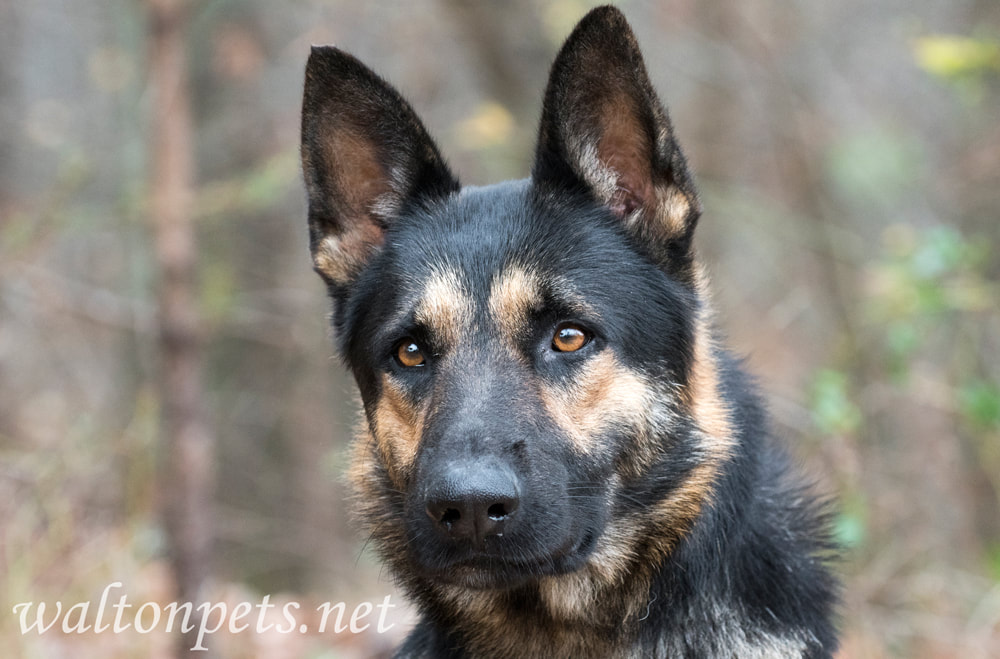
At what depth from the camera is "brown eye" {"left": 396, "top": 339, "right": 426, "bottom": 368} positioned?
3561 millimetres

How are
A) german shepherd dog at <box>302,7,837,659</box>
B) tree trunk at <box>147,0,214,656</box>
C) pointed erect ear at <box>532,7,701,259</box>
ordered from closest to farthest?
german shepherd dog at <box>302,7,837,659</box>, pointed erect ear at <box>532,7,701,259</box>, tree trunk at <box>147,0,214,656</box>

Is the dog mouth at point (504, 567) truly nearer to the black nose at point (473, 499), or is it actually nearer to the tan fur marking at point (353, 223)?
the black nose at point (473, 499)

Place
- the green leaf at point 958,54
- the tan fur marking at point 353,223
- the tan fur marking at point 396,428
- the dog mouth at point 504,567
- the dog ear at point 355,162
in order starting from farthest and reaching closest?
the green leaf at point 958,54, the tan fur marking at point 353,223, the dog ear at point 355,162, the tan fur marking at point 396,428, the dog mouth at point 504,567

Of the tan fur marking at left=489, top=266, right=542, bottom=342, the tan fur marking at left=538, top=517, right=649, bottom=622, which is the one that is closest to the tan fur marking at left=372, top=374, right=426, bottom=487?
the tan fur marking at left=489, top=266, right=542, bottom=342

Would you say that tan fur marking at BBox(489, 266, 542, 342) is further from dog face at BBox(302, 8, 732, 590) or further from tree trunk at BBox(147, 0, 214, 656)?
tree trunk at BBox(147, 0, 214, 656)

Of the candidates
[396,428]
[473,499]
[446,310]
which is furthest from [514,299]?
[473,499]

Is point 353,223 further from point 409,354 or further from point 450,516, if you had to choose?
point 450,516

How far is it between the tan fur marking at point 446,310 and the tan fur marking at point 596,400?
1.27 ft

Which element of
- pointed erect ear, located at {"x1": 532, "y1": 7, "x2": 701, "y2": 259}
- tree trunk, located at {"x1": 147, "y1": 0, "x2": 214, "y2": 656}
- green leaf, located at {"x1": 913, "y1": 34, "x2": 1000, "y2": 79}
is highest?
green leaf, located at {"x1": 913, "y1": 34, "x2": 1000, "y2": 79}

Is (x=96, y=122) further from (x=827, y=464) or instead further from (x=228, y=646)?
(x=827, y=464)

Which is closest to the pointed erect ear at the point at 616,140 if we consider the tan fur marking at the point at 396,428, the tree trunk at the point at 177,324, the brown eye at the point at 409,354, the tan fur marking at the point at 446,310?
the tan fur marking at the point at 446,310

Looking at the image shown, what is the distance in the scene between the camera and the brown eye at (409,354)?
356 centimetres

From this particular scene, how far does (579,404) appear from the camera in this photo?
11.0 ft

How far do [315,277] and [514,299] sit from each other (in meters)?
6.19
